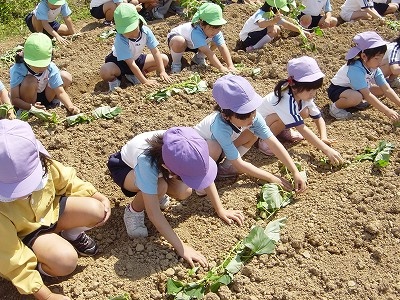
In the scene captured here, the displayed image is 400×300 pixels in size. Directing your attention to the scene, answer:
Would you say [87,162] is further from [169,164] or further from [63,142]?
[169,164]

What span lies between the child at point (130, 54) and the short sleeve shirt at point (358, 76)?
173 cm

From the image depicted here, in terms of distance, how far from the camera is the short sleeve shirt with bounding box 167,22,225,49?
17.8ft

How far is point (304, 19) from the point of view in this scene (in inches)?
267

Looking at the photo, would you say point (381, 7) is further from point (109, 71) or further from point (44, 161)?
point (44, 161)

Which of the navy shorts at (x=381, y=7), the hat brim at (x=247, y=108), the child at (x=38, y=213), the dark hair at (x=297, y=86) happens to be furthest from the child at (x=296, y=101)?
the navy shorts at (x=381, y=7)

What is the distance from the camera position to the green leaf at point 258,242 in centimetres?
317

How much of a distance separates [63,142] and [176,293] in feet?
6.47

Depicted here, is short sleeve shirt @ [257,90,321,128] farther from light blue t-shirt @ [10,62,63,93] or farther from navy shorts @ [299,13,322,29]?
navy shorts @ [299,13,322,29]

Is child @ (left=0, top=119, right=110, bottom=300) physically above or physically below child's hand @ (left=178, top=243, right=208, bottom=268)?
above

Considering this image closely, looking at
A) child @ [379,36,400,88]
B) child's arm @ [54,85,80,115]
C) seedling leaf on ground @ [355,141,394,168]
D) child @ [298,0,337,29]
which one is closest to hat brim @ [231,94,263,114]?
seedling leaf on ground @ [355,141,394,168]

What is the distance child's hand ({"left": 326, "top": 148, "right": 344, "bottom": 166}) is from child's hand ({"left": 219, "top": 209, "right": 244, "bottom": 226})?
3.04ft

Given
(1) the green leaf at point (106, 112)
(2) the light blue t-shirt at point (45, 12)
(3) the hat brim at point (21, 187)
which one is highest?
(3) the hat brim at point (21, 187)

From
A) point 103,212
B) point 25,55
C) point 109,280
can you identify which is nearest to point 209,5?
point 25,55

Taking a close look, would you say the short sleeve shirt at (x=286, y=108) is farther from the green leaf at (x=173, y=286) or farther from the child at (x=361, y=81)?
the green leaf at (x=173, y=286)
